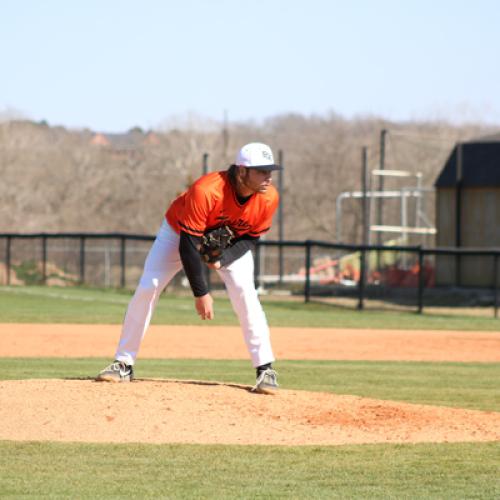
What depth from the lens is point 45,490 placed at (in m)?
6.25

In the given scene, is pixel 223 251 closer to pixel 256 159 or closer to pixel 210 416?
pixel 256 159

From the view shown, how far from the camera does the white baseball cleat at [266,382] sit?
29.9 feet

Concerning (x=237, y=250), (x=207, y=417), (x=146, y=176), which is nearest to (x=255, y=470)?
(x=207, y=417)

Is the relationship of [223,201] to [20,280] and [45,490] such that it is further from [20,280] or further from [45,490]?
[20,280]

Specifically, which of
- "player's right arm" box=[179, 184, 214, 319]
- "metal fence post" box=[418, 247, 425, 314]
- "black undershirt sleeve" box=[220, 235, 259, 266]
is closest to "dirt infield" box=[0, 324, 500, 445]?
"player's right arm" box=[179, 184, 214, 319]

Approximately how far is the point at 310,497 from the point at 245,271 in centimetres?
314

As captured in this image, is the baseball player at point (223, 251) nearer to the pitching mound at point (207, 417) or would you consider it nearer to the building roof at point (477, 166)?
the pitching mound at point (207, 417)

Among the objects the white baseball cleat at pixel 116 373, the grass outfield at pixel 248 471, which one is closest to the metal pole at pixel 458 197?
the white baseball cleat at pixel 116 373

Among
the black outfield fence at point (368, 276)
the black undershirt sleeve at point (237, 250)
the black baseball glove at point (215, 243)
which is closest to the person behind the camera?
the black baseball glove at point (215, 243)

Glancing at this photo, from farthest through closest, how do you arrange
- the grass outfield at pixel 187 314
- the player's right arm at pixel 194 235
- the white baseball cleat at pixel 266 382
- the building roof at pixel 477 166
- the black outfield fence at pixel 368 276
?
the building roof at pixel 477 166 → the black outfield fence at pixel 368 276 → the grass outfield at pixel 187 314 → the white baseball cleat at pixel 266 382 → the player's right arm at pixel 194 235

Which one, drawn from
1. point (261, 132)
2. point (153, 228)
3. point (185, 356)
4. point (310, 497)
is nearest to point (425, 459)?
point (310, 497)

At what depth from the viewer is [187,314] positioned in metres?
22.2

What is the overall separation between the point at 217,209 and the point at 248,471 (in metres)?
2.38

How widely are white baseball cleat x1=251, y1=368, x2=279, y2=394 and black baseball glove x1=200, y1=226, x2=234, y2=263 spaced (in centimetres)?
98
